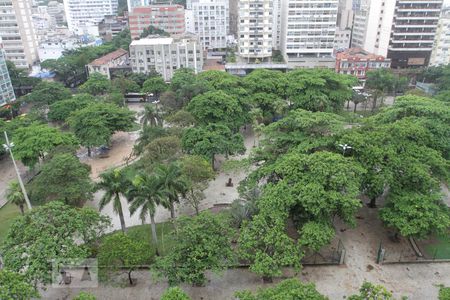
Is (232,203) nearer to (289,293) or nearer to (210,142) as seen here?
(210,142)

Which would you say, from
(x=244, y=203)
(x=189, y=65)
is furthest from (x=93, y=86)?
(x=244, y=203)

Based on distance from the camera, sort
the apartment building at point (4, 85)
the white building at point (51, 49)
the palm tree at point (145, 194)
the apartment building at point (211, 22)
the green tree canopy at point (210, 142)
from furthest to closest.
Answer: the apartment building at point (211, 22)
the white building at point (51, 49)
the apartment building at point (4, 85)
the green tree canopy at point (210, 142)
the palm tree at point (145, 194)

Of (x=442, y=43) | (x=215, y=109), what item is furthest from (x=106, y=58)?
(x=442, y=43)

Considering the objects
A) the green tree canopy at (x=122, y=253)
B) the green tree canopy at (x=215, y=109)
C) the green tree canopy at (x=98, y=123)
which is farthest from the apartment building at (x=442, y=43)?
the green tree canopy at (x=122, y=253)

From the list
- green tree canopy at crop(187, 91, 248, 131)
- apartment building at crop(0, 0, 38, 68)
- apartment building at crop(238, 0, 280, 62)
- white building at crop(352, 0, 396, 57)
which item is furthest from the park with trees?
apartment building at crop(0, 0, 38, 68)

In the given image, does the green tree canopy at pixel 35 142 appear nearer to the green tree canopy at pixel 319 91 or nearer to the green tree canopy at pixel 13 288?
the green tree canopy at pixel 13 288
